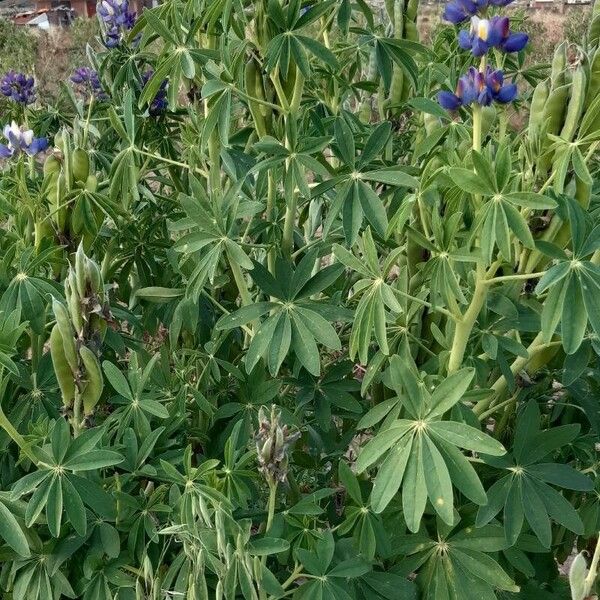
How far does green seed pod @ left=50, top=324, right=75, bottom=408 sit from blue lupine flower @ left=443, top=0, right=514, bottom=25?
68 centimetres

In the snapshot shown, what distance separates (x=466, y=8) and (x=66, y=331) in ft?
2.20

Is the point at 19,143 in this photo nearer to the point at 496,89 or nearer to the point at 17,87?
the point at 17,87

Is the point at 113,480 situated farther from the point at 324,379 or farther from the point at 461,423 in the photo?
the point at 461,423

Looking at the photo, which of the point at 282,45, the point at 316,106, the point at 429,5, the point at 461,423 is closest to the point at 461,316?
the point at 461,423

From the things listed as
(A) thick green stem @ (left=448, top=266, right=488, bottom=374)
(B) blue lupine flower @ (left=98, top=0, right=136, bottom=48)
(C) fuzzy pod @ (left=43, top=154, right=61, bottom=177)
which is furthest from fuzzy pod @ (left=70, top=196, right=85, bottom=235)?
(A) thick green stem @ (left=448, top=266, right=488, bottom=374)

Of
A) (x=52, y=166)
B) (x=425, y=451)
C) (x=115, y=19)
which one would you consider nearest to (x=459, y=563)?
(x=425, y=451)

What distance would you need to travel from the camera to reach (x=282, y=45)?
1.19 m

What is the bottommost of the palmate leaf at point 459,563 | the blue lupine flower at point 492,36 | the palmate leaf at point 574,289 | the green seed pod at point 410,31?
the palmate leaf at point 459,563

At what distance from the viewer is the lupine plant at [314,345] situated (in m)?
1.03

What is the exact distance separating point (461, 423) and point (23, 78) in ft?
4.80

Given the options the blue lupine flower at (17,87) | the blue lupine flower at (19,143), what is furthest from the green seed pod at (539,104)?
the blue lupine flower at (17,87)

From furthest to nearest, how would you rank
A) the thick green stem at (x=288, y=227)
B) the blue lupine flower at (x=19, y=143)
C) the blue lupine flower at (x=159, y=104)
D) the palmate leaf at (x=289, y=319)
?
1. the blue lupine flower at (x=159, y=104)
2. the blue lupine flower at (x=19, y=143)
3. the thick green stem at (x=288, y=227)
4. the palmate leaf at (x=289, y=319)

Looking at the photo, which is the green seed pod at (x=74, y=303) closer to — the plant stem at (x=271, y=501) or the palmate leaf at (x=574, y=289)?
the plant stem at (x=271, y=501)

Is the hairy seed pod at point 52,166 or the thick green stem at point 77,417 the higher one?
the hairy seed pod at point 52,166
